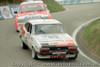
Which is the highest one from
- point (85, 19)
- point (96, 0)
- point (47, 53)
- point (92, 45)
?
point (47, 53)

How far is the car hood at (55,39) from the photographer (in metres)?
12.2

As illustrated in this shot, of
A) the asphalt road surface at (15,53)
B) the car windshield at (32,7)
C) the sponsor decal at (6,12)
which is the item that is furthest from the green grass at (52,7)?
the car windshield at (32,7)

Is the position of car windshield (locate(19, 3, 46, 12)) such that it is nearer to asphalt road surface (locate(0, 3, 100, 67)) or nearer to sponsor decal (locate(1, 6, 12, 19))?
asphalt road surface (locate(0, 3, 100, 67))

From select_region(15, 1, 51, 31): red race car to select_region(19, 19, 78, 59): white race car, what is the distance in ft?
16.9

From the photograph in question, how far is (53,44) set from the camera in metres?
12.1

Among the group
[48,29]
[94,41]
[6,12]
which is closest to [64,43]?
[48,29]

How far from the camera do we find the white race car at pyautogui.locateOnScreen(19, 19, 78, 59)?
1211 cm

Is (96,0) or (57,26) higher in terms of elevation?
(57,26)

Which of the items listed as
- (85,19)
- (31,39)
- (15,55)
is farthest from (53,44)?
(85,19)

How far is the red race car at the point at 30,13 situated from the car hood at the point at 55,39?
253 inches

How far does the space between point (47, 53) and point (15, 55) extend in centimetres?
210

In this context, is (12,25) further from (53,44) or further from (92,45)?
(53,44)

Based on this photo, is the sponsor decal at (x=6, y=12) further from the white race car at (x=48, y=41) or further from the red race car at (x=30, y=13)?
the white race car at (x=48, y=41)

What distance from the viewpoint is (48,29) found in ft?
44.6
